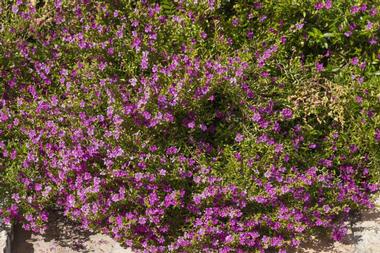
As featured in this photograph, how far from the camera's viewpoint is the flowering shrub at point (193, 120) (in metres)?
3.80

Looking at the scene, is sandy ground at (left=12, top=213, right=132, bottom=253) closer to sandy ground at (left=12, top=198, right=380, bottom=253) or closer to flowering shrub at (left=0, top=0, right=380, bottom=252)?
sandy ground at (left=12, top=198, right=380, bottom=253)

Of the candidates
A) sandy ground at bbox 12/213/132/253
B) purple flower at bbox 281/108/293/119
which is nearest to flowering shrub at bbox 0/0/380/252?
purple flower at bbox 281/108/293/119

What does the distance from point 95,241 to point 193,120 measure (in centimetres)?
107

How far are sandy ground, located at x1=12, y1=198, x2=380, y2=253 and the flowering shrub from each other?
11cm

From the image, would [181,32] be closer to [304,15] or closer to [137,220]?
[304,15]

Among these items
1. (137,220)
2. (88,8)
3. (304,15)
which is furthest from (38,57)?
(304,15)

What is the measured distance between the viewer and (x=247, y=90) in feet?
12.9

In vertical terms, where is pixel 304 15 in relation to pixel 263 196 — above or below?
above

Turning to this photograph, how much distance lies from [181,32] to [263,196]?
4.26 feet

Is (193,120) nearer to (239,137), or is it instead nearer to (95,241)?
(239,137)

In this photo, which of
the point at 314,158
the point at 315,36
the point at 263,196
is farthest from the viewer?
the point at 315,36

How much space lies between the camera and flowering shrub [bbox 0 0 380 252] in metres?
3.80

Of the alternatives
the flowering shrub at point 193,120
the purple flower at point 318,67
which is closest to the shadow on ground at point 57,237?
the flowering shrub at point 193,120

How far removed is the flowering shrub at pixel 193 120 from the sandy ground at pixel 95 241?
0.11 metres
